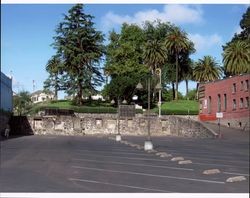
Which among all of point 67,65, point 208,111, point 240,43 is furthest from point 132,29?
point 240,43

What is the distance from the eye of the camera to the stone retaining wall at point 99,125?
7018cm

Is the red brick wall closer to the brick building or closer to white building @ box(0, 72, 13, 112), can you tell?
the brick building

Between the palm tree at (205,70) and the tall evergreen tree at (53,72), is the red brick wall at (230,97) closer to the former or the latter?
the tall evergreen tree at (53,72)

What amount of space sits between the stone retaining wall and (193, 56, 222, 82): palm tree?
3883 centimetres

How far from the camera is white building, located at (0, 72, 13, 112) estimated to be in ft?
200

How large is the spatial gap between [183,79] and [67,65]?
13402 millimetres

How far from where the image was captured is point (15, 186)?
12414mm

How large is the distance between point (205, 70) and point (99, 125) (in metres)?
48.3

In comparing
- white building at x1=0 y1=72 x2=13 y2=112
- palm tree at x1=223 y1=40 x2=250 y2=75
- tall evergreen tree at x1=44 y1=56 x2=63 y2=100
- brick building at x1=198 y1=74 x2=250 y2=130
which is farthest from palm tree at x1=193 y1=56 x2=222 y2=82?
white building at x1=0 y1=72 x2=13 y2=112

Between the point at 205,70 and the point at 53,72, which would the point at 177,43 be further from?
the point at 53,72

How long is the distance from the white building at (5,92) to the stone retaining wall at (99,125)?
5155mm

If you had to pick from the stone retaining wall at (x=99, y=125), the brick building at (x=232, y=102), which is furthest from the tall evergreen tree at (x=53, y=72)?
the stone retaining wall at (x=99, y=125)

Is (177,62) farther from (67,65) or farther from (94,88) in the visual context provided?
(94,88)

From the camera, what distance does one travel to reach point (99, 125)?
73.7 metres
